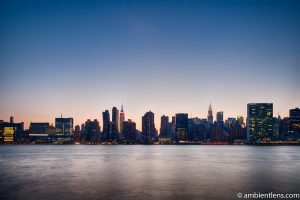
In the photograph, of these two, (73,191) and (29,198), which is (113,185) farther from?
(29,198)

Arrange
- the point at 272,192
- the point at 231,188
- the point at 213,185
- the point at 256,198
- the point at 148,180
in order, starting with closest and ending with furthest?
the point at 256,198, the point at 272,192, the point at 231,188, the point at 213,185, the point at 148,180

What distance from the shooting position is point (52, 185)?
44531mm

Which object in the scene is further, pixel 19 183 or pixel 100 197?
pixel 19 183

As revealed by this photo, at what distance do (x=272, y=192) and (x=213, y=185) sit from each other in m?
8.67

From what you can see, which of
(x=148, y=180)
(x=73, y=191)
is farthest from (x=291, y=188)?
(x=73, y=191)

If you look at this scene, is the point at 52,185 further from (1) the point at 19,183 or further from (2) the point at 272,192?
(2) the point at 272,192

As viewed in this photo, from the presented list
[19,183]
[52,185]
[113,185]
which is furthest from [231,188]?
[19,183]

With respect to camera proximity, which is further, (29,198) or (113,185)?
(113,185)

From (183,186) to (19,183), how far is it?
80.5ft

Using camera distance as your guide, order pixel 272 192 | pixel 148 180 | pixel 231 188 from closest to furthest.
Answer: pixel 272 192, pixel 231 188, pixel 148 180

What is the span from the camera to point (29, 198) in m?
35.1

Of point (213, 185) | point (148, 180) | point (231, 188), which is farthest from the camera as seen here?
point (148, 180)

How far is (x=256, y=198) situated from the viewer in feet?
113

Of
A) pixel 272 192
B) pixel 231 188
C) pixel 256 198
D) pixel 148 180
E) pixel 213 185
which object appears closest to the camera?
pixel 256 198
